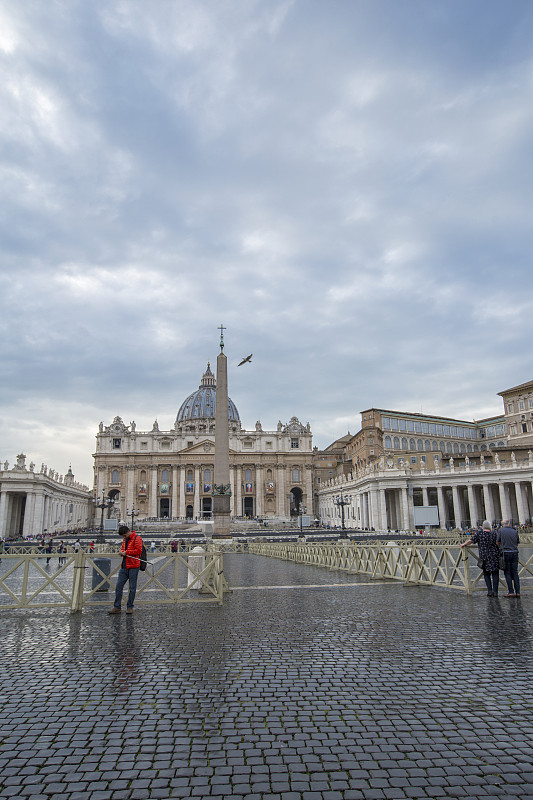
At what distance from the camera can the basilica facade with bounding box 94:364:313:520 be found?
326 ft

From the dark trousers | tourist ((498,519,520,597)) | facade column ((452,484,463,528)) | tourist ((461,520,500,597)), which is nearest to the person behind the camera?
tourist ((498,519,520,597))

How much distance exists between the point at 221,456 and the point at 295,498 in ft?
243

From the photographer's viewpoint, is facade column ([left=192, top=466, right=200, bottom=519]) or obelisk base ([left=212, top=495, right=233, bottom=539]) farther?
facade column ([left=192, top=466, right=200, bottom=519])

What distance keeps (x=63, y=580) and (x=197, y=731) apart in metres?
14.9

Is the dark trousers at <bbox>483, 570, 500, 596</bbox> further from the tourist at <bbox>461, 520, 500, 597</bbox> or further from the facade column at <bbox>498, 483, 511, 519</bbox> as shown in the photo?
the facade column at <bbox>498, 483, 511, 519</bbox>

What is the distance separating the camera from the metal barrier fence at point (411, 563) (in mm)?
11938

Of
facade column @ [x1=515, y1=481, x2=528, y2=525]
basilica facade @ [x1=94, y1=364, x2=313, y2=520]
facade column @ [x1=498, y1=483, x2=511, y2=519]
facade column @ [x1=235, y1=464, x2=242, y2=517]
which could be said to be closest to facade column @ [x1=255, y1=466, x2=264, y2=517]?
basilica facade @ [x1=94, y1=364, x2=313, y2=520]

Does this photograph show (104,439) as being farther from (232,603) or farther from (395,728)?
(395,728)

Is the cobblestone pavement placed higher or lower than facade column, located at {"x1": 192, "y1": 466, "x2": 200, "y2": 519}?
lower

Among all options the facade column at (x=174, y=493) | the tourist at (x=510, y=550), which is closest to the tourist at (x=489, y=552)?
the tourist at (x=510, y=550)

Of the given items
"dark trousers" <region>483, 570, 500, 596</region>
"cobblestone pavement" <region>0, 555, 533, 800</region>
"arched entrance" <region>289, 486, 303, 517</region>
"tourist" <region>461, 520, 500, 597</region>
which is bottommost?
"cobblestone pavement" <region>0, 555, 533, 800</region>

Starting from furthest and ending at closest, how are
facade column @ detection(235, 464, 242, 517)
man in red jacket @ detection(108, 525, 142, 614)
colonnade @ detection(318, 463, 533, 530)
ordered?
facade column @ detection(235, 464, 242, 517)
colonnade @ detection(318, 463, 533, 530)
man in red jacket @ detection(108, 525, 142, 614)

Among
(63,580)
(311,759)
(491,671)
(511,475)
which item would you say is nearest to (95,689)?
(311,759)

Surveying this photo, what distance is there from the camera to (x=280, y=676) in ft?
19.1
